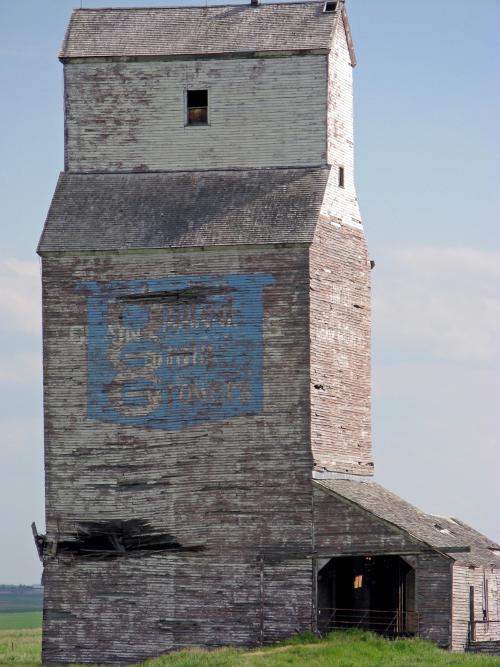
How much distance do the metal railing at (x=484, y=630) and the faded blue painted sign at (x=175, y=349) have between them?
8.14 meters

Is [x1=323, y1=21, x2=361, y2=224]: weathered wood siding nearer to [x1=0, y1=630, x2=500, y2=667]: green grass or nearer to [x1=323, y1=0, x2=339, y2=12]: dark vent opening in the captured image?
[x1=323, y1=0, x2=339, y2=12]: dark vent opening

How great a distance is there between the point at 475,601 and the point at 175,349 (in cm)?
1057

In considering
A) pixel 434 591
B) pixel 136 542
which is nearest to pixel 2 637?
pixel 136 542

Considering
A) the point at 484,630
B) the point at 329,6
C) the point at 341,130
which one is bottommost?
the point at 484,630

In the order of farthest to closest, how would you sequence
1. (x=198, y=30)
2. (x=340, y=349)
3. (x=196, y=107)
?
(x=198, y=30) < (x=196, y=107) < (x=340, y=349)

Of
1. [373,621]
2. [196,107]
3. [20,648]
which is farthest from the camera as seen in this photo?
[20,648]

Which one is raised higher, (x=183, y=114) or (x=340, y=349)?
(x=183, y=114)

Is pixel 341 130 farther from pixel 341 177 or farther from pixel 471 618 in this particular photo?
pixel 471 618

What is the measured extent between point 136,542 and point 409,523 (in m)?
7.11

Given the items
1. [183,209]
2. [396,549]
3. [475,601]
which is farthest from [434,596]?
[183,209]

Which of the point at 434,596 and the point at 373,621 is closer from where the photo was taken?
the point at 434,596

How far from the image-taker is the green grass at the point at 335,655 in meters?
42.7

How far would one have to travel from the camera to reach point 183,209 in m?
48.5

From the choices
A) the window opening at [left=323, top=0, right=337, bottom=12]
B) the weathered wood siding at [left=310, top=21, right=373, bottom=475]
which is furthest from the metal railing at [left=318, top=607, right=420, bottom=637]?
the window opening at [left=323, top=0, right=337, bottom=12]
